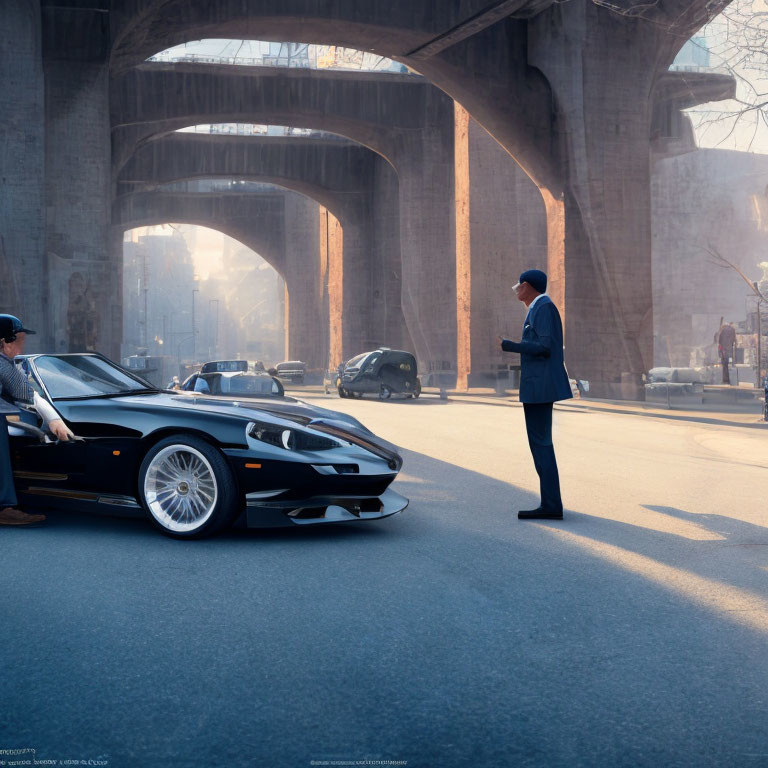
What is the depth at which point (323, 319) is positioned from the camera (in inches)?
2589

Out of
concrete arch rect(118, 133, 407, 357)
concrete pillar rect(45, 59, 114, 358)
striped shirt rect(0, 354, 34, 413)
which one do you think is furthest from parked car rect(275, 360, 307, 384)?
striped shirt rect(0, 354, 34, 413)

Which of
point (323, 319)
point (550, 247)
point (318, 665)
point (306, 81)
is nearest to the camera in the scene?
point (318, 665)

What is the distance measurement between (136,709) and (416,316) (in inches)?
1541

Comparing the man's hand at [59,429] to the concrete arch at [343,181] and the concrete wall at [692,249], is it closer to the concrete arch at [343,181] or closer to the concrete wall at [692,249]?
the concrete arch at [343,181]

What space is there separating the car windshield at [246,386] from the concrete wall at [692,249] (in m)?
56.6

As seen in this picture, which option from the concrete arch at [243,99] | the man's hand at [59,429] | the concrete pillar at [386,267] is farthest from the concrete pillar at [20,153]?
A: the concrete pillar at [386,267]

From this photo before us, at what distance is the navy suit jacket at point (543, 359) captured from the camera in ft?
23.6

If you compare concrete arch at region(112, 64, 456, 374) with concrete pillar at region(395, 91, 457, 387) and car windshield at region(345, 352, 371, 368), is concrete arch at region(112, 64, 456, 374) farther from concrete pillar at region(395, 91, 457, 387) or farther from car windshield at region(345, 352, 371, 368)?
car windshield at region(345, 352, 371, 368)

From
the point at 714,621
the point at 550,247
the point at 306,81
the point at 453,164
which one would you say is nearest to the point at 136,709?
the point at 714,621

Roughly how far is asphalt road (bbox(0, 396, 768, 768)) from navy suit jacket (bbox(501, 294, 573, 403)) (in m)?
0.91

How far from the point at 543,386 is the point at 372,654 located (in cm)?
352

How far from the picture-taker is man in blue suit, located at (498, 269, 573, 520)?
7191 mm

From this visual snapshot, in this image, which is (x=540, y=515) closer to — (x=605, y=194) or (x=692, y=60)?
(x=605, y=194)

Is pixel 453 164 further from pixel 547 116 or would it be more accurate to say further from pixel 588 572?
pixel 588 572
